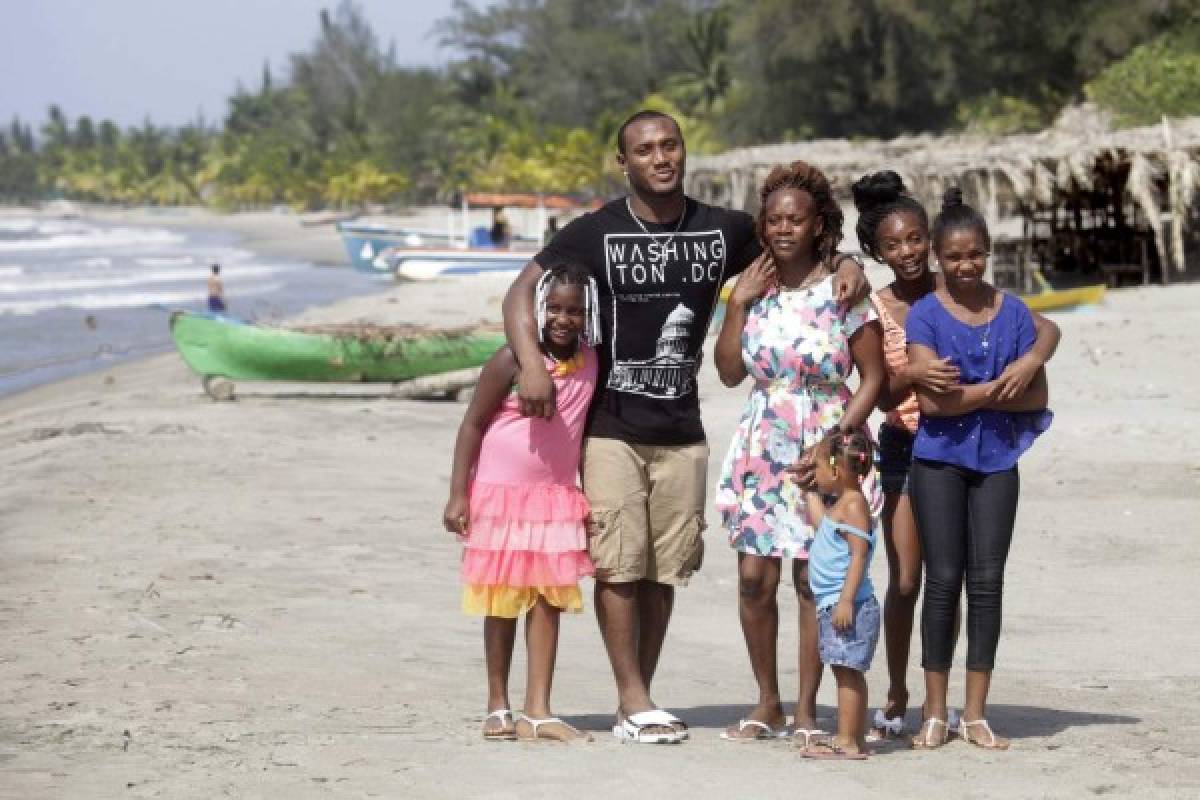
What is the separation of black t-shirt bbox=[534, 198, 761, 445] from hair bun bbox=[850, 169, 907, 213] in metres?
0.42

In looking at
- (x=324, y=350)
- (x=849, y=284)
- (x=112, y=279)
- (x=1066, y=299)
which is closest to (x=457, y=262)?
(x=112, y=279)

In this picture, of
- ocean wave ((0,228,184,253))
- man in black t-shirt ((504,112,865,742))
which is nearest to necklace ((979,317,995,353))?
man in black t-shirt ((504,112,865,742))

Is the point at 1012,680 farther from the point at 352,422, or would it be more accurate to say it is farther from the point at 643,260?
the point at 352,422

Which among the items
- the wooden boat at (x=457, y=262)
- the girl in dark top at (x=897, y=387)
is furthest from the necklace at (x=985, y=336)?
the wooden boat at (x=457, y=262)

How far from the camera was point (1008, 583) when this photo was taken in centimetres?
893

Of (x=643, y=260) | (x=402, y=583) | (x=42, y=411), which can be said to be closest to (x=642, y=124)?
(x=643, y=260)

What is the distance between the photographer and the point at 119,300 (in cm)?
4184

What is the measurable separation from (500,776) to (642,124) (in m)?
1.86

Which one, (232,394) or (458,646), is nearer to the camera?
(458,646)

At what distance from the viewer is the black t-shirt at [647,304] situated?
17.2 ft

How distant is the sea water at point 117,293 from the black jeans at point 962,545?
16.2 meters

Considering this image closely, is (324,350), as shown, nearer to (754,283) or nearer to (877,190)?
(877,190)

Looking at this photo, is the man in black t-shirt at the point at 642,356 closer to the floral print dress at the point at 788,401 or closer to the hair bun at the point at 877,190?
the floral print dress at the point at 788,401

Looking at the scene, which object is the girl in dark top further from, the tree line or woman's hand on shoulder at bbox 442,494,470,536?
the tree line
